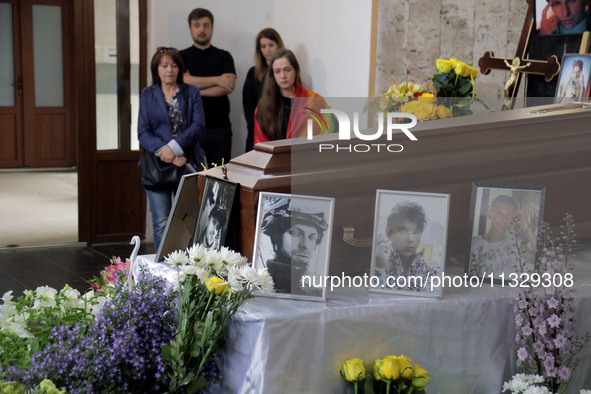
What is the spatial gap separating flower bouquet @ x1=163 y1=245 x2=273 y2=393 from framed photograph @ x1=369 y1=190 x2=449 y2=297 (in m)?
0.29

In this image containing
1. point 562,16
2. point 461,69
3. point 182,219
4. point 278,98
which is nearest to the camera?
point 182,219

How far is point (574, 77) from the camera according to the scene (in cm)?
283

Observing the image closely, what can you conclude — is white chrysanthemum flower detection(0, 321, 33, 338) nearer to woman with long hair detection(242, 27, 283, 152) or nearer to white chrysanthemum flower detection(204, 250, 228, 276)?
white chrysanthemum flower detection(204, 250, 228, 276)

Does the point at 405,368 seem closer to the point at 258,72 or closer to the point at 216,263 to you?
the point at 216,263

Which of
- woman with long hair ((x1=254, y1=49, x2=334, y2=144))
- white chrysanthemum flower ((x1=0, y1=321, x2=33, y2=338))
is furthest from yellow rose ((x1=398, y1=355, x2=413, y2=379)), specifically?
woman with long hair ((x1=254, y1=49, x2=334, y2=144))

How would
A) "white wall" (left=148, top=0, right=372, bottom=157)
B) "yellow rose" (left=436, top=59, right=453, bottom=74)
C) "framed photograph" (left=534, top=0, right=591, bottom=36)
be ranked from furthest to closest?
"white wall" (left=148, top=0, right=372, bottom=157), "framed photograph" (left=534, top=0, right=591, bottom=36), "yellow rose" (left=436, top=59, right=453, bottom=74)

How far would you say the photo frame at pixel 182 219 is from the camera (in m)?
2.05

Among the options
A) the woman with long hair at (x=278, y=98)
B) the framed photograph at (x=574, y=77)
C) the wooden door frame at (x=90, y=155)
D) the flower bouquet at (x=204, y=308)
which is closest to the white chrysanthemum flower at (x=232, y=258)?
the flower bouquet at (x=204, y=308)

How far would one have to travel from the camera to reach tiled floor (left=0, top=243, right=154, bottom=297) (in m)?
4.89

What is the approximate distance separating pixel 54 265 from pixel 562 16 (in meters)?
3.91

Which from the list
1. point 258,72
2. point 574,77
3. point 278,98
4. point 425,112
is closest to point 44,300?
point 425,112

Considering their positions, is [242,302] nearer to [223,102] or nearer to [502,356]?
[502,356]

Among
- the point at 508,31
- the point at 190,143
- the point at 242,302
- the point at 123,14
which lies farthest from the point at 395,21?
the point at 242,302

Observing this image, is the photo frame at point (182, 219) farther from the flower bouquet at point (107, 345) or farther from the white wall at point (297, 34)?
the white wall at point (297, 34)
